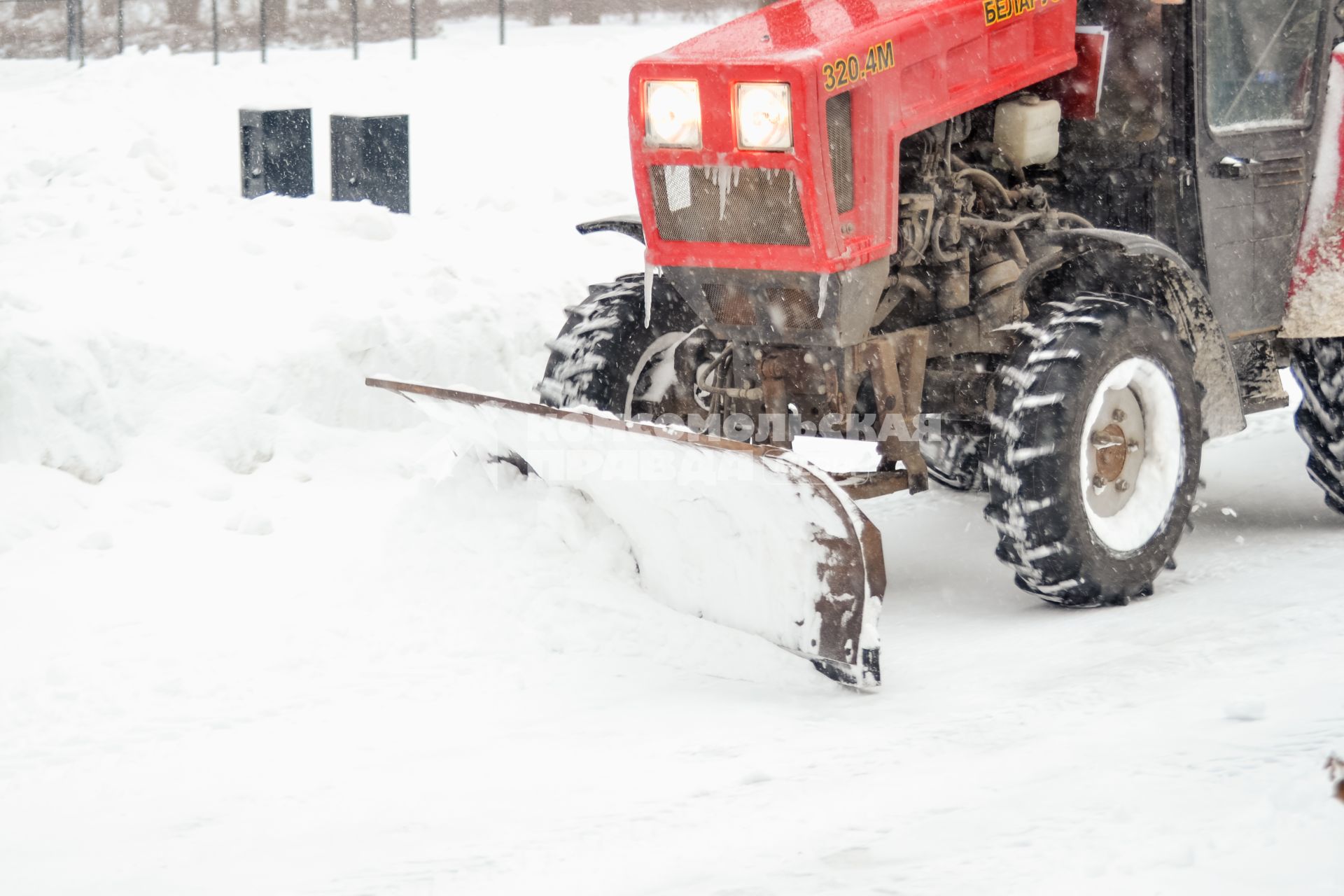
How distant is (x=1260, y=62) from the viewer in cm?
576

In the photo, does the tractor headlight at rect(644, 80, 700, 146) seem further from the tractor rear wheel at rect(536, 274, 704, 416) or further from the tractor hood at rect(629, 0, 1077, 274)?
the tractor rear wheel at rect(536, 274, 704, 416)

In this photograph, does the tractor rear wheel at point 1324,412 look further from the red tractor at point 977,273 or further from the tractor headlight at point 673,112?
the tractor headlight at point 673,112

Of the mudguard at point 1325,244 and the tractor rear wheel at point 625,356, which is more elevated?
the mudguard at point 1325,244

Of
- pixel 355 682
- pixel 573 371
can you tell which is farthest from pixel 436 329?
pixel 355 682

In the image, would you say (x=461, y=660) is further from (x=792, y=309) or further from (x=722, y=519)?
(x=792, y=309)

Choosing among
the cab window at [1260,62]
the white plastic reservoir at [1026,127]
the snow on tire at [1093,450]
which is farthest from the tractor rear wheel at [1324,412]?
the white plastic reservoir at [1026,127]

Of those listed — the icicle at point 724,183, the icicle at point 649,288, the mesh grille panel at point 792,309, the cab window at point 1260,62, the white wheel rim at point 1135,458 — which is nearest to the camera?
the icicle at point 724,183

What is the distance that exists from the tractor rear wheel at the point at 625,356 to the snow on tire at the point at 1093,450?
1.17 m

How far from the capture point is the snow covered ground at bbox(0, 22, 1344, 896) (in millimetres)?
3428

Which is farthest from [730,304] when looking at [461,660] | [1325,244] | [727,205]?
[1325,244]

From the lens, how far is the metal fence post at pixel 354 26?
18.0 metres

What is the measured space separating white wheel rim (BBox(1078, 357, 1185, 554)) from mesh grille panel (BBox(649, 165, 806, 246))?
1190mm

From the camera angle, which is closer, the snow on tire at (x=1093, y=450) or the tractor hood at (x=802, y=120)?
the tractor hood at (x=802, y=120)

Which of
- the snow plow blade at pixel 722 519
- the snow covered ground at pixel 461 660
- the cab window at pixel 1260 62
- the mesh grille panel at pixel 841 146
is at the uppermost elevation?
the cab window at pixel 1260 62
